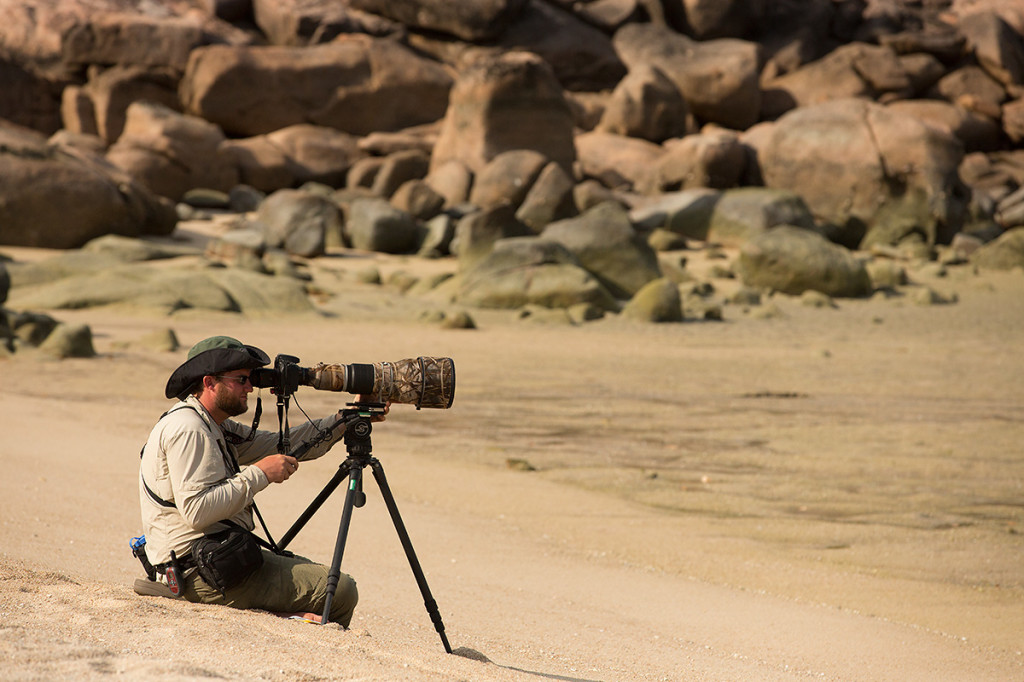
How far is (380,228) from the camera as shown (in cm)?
1831

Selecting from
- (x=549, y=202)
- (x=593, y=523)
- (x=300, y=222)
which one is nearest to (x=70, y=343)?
(x=593, y=523)

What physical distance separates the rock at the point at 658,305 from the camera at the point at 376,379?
32.8ft

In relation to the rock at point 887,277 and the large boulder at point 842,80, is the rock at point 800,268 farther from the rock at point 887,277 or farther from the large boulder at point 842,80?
the large boulder at point 842,80

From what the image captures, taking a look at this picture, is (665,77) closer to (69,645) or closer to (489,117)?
(489,117)

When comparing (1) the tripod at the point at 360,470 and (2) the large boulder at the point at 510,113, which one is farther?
(2) the large boulder at the point at 510,113

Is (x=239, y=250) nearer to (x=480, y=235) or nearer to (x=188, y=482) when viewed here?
(x=480, y=235)

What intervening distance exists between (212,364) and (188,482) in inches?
13.2

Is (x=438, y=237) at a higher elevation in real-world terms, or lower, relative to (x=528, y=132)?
lower

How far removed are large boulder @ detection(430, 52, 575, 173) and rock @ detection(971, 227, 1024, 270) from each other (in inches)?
339

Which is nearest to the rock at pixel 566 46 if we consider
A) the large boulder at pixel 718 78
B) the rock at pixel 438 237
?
the large boulder at pixel 718 78

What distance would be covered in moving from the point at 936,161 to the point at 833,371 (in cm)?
1348

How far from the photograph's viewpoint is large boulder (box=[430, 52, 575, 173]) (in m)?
23.3

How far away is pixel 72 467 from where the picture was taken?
5855 millimetres

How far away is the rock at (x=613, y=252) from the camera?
15055 millimetres
